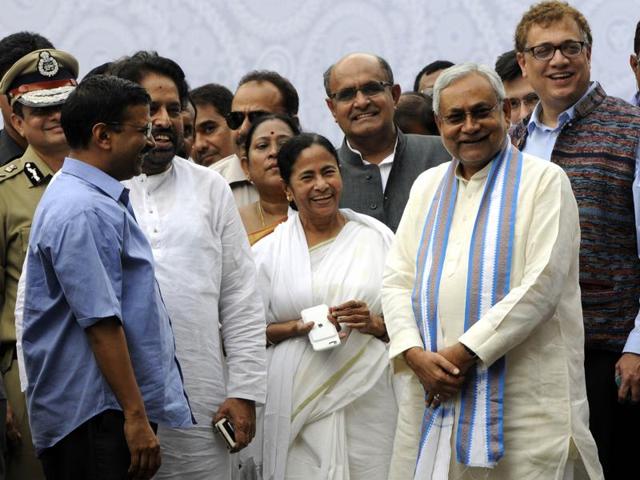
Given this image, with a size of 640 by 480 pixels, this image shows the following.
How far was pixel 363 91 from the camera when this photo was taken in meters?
5.65

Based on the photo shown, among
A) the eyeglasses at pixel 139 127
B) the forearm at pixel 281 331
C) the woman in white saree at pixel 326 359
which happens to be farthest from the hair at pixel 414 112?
the eyeglasses at pixel 139 127

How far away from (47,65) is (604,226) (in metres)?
2.12

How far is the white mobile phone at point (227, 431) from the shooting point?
14.9 ft

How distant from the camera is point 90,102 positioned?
408cm

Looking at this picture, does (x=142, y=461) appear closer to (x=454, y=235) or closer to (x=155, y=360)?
(x=155, y=360)

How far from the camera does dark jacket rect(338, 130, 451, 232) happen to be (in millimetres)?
5539

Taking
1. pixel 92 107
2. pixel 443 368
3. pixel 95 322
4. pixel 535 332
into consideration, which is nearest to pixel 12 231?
pixel 92 107

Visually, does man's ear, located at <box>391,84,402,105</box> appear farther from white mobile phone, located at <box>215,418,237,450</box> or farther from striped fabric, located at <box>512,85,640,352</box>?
white mobile phone, located at <box>215,418,237,450</box>

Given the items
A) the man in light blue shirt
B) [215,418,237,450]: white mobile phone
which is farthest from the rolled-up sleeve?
the man in light blue shirt

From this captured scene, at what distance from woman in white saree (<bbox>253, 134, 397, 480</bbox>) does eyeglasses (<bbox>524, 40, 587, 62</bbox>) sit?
2.94ft

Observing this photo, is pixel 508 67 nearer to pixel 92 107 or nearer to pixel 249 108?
pixel 249 108

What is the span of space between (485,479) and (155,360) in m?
1.13

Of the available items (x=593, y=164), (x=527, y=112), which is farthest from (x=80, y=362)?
(x=527, y=112)

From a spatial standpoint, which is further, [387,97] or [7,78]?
[387,97]
